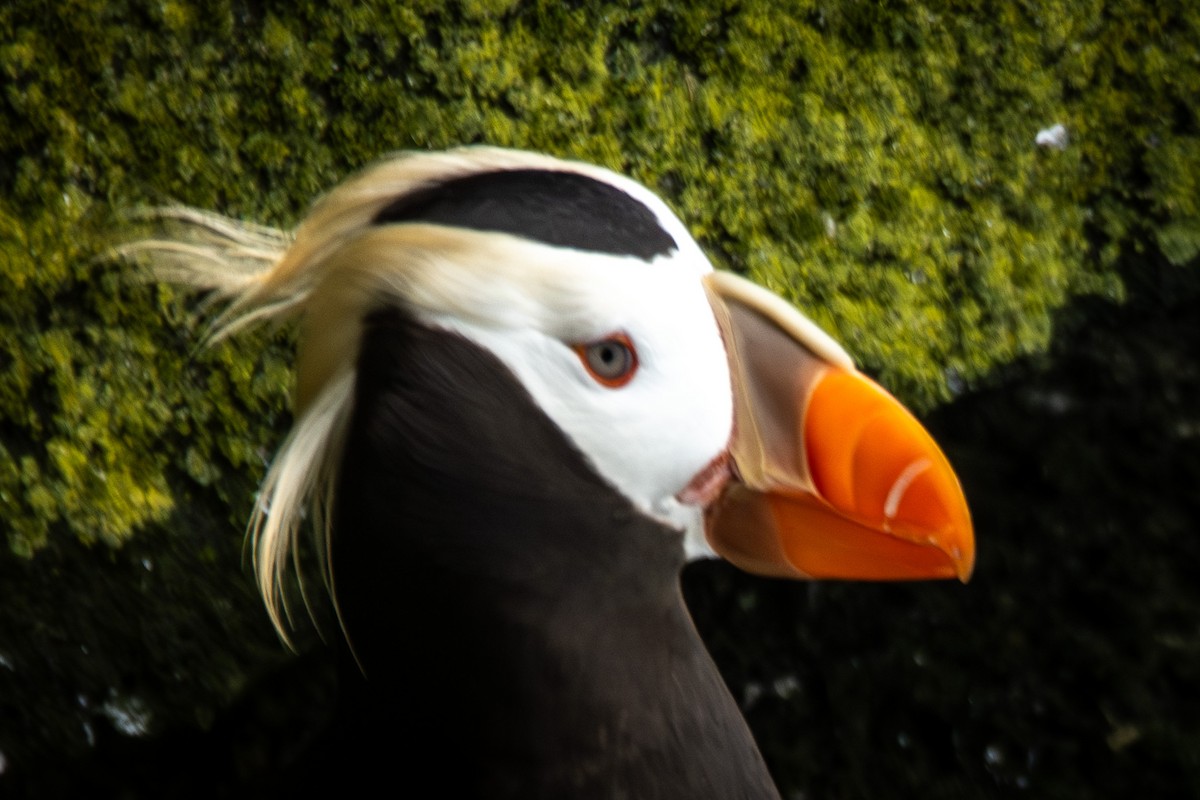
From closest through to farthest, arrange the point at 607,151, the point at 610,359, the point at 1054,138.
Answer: the point at 610,359
the point at 607,151
the point at 1054,138

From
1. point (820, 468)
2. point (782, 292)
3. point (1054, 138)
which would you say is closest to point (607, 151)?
point (782, 292)

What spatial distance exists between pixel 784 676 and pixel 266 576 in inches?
57.9

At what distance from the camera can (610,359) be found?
120 centimetres

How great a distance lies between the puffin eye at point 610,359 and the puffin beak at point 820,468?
122 mm

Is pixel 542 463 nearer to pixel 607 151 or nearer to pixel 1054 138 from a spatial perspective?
pixel 607 151

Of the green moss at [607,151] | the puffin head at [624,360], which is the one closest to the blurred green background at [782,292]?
the green moss at [607,151]

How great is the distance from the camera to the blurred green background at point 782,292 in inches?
90.1

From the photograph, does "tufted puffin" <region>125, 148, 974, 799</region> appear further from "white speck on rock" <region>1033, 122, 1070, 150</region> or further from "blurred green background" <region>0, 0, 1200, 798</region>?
"white speck on rock" <region>1033, 122, 1070, 150</region>

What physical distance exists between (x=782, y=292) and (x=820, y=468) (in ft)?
4.17

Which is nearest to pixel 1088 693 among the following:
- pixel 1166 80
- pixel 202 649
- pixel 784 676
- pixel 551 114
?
pixel 784 676

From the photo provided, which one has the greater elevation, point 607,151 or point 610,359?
point 610,359

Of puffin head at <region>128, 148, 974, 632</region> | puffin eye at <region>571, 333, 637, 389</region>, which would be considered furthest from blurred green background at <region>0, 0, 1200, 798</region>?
puffin eye at <region>571, 333, 637, 389</region>

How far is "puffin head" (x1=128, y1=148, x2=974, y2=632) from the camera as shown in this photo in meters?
1.20

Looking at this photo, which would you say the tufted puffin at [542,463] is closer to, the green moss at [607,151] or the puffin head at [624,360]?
the puffin head at [624,360]
